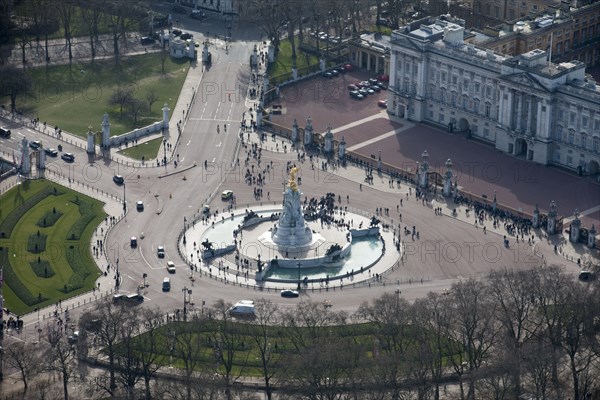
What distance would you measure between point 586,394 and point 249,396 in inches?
1391

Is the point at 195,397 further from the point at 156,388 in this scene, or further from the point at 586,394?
the point at 586,394

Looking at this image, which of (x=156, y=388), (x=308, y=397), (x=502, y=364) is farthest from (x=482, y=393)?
(x=156, y=388)

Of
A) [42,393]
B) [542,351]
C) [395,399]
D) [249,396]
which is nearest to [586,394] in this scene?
[542,351]

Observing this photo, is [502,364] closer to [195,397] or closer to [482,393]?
[482,393]

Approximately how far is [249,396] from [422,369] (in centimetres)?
1835

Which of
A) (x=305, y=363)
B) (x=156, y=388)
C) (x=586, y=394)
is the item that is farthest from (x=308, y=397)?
(x=586, y=394)

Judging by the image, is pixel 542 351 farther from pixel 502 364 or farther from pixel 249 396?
pixel 249 396

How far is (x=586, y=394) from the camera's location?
199125mm

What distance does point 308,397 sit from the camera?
194125 mm

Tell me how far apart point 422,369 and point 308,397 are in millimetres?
12948

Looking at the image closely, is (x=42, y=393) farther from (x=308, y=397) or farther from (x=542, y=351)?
(x=542, y=351)

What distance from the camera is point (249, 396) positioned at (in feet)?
654

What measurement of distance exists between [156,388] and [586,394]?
148ft

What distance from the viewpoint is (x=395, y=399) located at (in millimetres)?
193625
